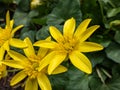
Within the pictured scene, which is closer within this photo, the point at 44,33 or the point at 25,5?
the point at 44,33

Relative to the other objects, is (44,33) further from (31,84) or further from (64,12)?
(31,84)

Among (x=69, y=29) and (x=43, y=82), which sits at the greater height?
(x=69, y=29)

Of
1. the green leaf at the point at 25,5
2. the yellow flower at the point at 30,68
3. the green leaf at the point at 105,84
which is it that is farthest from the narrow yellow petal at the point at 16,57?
the green leaf at the point at 25,5

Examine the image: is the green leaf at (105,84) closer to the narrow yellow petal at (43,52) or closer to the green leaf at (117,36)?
the green leaf at (117,36)

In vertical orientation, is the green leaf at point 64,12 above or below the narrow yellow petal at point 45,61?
above

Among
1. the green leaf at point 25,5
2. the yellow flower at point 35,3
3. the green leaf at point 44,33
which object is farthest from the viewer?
the green leaf at point 25,5

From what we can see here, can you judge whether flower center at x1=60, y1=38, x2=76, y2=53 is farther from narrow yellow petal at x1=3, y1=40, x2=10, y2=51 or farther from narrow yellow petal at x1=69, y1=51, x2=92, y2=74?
narrow yellow petal at x1=3, y1=40, x2=10, y2=51

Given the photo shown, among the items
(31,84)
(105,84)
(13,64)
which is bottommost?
(105,84)

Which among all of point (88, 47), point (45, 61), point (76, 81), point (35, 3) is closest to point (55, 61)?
point (45, 61)
